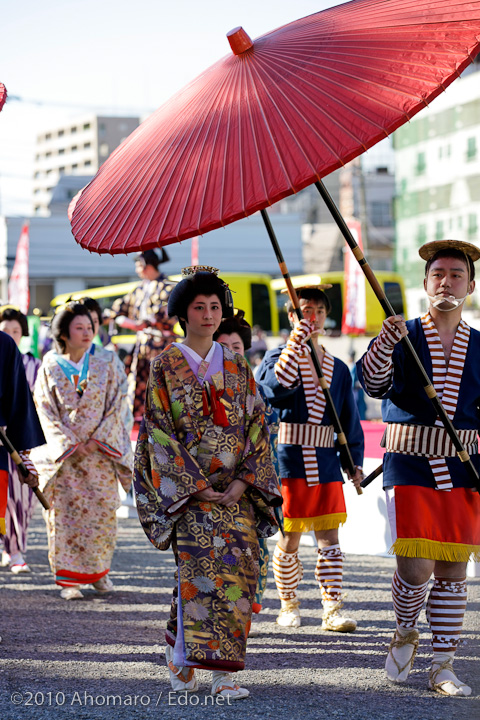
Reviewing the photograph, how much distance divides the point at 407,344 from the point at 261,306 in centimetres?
2455

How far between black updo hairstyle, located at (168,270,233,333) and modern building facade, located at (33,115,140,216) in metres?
77.0

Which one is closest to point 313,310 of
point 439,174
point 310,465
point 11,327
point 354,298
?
point 310,465

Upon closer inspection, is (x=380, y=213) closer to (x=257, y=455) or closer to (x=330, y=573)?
(x=330, y=573)

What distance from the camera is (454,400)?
374 centimetres

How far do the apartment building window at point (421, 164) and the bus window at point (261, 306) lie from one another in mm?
13927

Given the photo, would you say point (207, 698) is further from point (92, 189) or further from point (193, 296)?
point (92, 189)

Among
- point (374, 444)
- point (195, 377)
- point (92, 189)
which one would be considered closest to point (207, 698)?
point (195, 377)

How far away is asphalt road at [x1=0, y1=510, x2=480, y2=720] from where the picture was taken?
3439 millimetres

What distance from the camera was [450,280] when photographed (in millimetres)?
3795

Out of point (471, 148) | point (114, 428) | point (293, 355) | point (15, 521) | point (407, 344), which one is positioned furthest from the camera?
point (471, 148)

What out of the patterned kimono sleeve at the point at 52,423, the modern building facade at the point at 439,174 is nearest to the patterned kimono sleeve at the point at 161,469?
the patterned kimono sleeve at the point at 52,423

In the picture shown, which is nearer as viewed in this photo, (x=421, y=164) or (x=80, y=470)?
(x=80, y=470)

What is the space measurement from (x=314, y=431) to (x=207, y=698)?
185 centimetres

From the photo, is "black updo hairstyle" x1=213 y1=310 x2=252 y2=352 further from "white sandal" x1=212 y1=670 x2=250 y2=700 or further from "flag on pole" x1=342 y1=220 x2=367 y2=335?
"flag on pole" x1=342 y1=220 x2=367 y2=335
